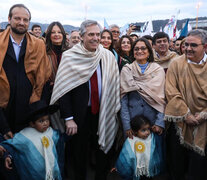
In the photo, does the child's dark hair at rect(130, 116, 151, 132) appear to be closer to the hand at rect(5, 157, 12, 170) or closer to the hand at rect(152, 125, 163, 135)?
the hand at rect(152, 125, 163, 135)

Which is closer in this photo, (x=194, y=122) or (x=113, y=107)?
(x=194, y=122)

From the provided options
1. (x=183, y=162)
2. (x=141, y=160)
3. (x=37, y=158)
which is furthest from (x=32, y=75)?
(x=183, y=162)

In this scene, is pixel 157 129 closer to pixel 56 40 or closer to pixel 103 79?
pixel 103 79

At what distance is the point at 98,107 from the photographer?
2.99m

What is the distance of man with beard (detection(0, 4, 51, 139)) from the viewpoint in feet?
9.04

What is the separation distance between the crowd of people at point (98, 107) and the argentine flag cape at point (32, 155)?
0.4 inches

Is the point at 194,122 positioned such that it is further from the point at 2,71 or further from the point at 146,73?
the point at 2,71

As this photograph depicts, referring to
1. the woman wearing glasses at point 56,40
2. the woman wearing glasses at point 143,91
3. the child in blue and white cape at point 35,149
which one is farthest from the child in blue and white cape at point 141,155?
the woman wearing glasses at point 56,40

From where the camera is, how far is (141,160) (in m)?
2.69

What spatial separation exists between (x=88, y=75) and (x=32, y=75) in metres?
0.75

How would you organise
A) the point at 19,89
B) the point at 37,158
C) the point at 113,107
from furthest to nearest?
1. the point at 113,107
2. the point at 19,89
3. the point at 37,158

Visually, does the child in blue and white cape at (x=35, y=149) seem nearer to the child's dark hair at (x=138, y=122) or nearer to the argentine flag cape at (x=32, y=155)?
the argentine flag cape at (x=32, y=155)

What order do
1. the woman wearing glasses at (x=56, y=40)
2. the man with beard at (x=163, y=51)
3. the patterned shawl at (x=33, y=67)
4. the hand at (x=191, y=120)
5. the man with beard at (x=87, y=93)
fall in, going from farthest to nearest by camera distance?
the man with beard at (x=163, y=51), the woman wearing glasses at (x=56, y=40), the man with beard at (x=87, y=93), the patterned shawl at (x=33, y=67), the hand at (x=191, y=120)

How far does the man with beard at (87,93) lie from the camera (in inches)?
112
